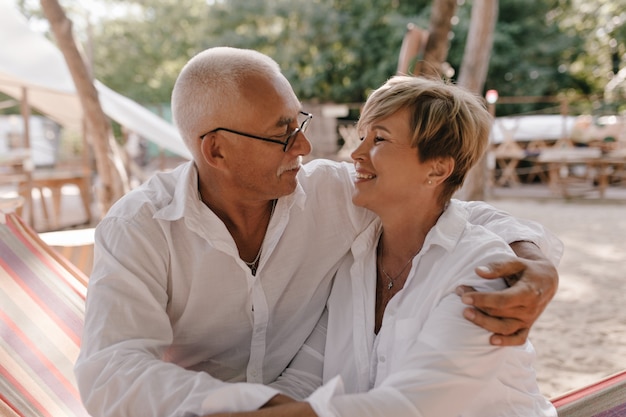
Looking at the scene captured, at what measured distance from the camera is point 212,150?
1.81 meters

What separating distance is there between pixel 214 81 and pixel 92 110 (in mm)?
3846

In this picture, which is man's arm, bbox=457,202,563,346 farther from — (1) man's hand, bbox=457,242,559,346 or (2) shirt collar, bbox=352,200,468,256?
(2) shirt collar, bbox=352,200,468,256

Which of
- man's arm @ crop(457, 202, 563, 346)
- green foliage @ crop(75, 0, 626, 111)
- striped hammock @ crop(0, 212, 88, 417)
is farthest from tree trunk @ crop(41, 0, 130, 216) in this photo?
green foliage @ crop(75, 0, 626, 111)

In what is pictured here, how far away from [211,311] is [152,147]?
18.6 metres

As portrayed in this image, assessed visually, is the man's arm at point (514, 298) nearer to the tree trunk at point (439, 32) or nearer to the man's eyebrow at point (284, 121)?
the man's eyebrow at point (284, 121)

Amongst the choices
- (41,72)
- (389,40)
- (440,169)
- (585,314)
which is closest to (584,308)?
(585,314)

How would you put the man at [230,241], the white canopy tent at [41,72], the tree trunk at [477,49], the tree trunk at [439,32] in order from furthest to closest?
the white canopy tent at [41,72], the tree trunk at [477,49], the tree trunk at [439,32], the man at [230,241]

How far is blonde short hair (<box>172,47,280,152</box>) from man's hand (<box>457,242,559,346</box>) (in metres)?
0.90

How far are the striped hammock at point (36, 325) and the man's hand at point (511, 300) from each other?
1294 mm

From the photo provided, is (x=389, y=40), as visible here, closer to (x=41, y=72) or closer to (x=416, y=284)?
(x=41, y=72)

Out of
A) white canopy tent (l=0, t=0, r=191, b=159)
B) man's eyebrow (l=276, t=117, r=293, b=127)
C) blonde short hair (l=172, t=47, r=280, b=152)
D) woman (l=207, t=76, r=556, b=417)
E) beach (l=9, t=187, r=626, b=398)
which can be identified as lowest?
beach (l=9, t=187, r=626, b=398)

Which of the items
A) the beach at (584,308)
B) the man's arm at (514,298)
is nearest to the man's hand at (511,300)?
the man's arm at (514,298)

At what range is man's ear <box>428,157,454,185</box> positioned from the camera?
1.71m

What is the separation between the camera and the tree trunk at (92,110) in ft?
16.0
